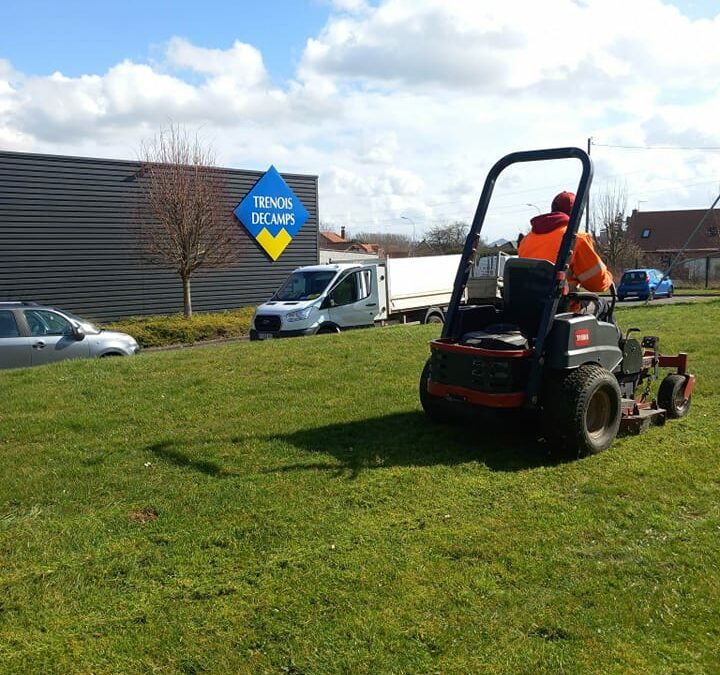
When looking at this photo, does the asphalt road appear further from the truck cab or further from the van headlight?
the van headlight

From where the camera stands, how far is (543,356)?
5.86m

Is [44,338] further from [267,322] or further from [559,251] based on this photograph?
[559,251]

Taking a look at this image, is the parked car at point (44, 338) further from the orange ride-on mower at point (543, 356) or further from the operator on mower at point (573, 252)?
the operator on mower at point (573, 252)

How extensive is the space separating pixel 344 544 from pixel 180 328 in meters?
17.8

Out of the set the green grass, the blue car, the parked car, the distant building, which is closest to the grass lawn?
the parked car

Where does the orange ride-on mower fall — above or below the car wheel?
above

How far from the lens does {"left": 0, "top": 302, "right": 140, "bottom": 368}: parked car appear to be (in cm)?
1170

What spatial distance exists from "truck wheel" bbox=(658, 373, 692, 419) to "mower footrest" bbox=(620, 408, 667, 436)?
211 millimetres

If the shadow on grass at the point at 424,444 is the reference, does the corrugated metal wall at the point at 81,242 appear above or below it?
above

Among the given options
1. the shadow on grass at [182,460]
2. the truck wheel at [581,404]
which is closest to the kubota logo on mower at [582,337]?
the truck wheel at [581,404]

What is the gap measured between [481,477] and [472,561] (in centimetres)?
145

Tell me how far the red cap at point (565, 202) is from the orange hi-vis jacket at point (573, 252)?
6 centimetres

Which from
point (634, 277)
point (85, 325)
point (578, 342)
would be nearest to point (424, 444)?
point (578, 342)

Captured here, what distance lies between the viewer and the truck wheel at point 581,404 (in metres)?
5.73
